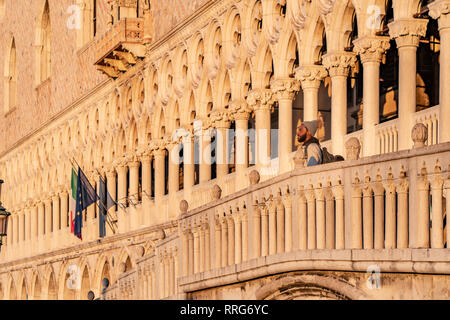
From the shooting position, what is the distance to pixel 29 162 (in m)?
42.1

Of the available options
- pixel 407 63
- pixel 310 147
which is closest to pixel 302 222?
pixel 310 147

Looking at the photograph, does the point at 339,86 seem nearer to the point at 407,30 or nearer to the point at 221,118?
the point at 407,30

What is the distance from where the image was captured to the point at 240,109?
22.5 m

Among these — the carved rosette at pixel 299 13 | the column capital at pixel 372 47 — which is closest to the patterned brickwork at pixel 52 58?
the carved rosette at pixel 299 13

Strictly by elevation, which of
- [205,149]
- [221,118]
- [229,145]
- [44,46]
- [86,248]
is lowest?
[86,248]

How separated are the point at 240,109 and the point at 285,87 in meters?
2.30

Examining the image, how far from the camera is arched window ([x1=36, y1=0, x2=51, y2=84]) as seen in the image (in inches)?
1629

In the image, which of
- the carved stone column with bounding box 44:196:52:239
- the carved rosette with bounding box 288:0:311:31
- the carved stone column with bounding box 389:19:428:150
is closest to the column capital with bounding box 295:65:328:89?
the carved rosette with bounding box 288:0:311:31

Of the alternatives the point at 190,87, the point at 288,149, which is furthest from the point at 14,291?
the point at 288,149

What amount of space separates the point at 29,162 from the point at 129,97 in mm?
13079

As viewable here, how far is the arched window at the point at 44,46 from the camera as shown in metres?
41.4

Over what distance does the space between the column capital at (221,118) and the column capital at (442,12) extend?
334 inches

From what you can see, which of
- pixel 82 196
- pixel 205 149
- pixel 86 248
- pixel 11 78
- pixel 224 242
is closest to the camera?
pixel 224 242
